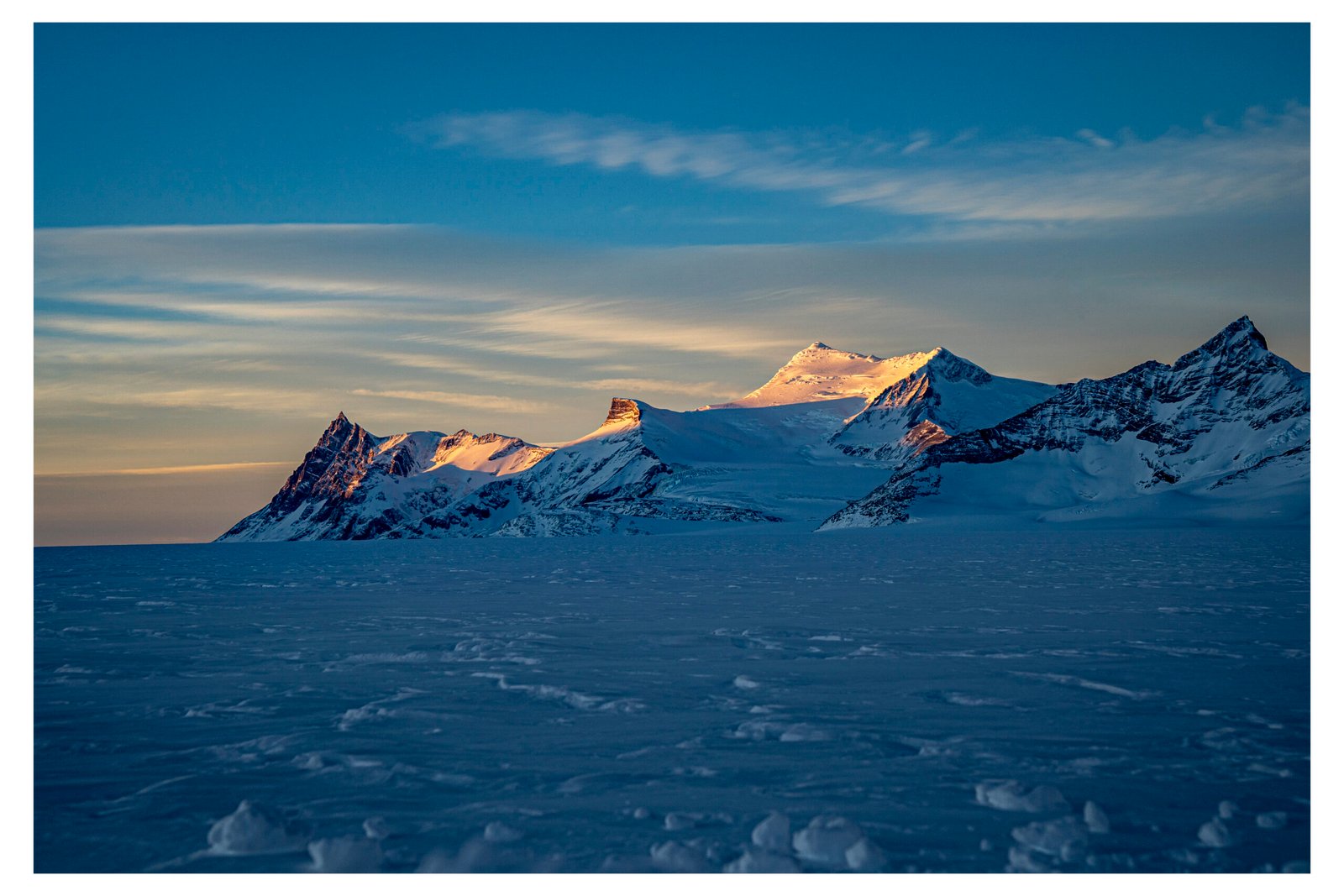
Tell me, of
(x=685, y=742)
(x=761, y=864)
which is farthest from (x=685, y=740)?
(x=761, y=864)

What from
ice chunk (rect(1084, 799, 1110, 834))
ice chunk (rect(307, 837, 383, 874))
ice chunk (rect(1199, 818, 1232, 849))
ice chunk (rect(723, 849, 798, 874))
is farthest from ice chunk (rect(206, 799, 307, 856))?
ice chunk (rect(1199, 818, 1232, 849))

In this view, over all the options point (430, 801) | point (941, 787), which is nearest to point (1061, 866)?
point (941, 787)

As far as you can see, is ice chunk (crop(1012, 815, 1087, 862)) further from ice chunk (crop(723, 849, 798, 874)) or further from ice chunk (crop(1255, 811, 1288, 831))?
ice chunk (crop(723, 849, 798, 874))

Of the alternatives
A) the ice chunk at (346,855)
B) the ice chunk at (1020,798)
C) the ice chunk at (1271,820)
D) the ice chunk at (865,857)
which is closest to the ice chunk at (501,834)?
the ice chunk at (346,855)

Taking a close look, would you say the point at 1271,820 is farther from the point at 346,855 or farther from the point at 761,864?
the point at 346,855

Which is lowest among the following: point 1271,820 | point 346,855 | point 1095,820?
point 1271,820

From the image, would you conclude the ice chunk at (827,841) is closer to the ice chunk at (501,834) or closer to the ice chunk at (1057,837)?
the ice chunk at (1057,837)
